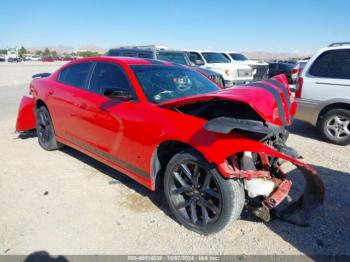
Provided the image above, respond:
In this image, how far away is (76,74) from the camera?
4.52 m

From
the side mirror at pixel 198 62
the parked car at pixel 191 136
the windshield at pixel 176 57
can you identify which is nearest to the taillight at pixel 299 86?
the parked car at pixel 191 136

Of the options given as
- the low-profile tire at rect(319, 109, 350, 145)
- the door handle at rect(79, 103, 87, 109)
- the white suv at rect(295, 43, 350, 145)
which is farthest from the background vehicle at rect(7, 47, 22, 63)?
the low-profile tire at rect(319, 109, 350, 145)

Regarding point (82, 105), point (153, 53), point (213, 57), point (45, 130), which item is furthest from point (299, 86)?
point (213, 57)

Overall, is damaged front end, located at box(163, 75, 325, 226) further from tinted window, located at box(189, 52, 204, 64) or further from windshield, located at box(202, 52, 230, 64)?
windshield, located at box(202, 52, 230, 64)

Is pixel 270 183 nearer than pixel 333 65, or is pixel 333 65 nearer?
pixel 270 183

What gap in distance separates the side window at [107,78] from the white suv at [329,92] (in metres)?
4.15

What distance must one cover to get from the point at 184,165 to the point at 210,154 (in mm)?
423

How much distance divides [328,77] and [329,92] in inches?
11.9

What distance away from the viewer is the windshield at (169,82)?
3.51m

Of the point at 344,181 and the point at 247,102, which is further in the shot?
the point at 344,181

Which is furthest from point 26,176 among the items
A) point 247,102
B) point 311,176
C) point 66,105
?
point 311,176

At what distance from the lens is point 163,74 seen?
3.89 m

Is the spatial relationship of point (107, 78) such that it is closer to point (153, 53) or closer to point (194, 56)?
point (153, 53)

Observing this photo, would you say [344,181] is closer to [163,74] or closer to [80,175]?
[163,74]
